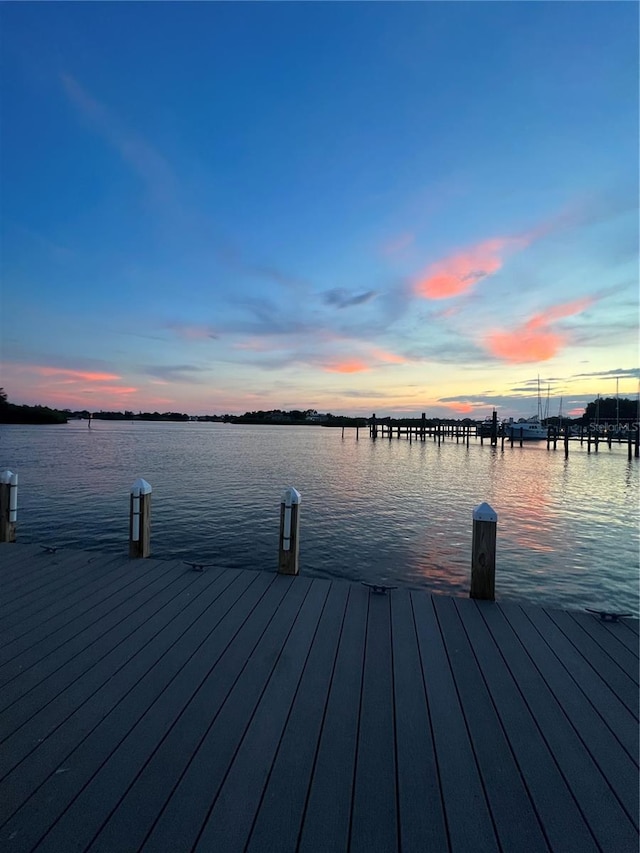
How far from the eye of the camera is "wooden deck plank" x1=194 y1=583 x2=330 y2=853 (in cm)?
157

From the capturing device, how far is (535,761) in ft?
6.65

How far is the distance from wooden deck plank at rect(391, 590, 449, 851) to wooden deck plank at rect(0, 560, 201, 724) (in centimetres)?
203

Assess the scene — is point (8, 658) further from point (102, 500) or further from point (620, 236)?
point (620, 236)

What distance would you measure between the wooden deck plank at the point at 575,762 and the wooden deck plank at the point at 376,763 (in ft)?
2.83

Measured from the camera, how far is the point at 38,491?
1596 cm

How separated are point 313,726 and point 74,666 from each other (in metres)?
1.80

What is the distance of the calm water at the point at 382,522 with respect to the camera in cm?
786

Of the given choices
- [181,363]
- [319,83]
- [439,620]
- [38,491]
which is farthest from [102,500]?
[181,363]

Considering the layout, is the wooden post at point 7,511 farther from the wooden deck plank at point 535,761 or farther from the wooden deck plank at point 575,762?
A: the wooden deck plank at point 575,762

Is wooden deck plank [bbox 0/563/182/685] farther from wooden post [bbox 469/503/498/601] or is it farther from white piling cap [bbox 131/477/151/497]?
wooden post [bbox 469/503/498/601]

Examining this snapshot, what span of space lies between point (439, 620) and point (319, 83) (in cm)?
1340

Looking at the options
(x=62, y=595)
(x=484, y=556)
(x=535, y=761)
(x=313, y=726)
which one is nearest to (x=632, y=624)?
(x=484, y=556)

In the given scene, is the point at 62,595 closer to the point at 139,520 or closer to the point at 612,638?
the point at 139,520

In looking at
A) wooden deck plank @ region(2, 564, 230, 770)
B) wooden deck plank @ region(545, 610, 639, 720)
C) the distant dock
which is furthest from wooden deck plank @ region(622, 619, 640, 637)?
the distant dock
